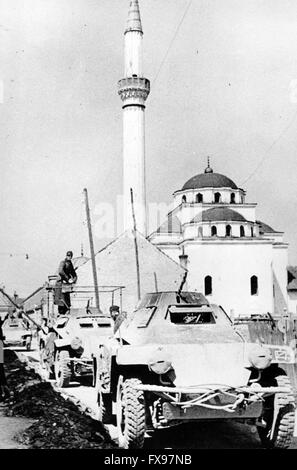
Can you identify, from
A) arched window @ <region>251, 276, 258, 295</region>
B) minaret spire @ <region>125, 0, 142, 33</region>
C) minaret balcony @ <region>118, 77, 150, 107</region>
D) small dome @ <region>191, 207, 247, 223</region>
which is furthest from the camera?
small dome @ <region>191, 207, 247, 223</region>

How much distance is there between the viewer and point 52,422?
24.8 ft

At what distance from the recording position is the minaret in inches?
1759

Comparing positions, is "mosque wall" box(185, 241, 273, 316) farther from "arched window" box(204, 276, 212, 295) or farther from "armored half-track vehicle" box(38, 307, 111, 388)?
"armored half-track vehicle" box(38, 307, 111, 388)

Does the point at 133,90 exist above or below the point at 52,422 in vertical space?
above

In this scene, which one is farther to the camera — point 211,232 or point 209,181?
point 209,181

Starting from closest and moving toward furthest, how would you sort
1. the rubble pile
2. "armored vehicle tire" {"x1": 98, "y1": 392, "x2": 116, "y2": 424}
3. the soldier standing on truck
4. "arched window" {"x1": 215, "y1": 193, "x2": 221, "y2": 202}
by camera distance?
the rubble pile < "armored vehicle tire" {"x1": 98, "y1": 392, "x2": 116, "y2": 424} < the soldier standing on truck < "arched window" {"x1": 215, "y1": 193, "x2": 221, "y2": 202}

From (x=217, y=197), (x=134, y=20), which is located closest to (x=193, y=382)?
(x=134, y=20)

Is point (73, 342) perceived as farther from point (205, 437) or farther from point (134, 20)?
point (134, 20)

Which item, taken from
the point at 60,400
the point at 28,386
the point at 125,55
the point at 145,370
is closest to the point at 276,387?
the point at 145,370

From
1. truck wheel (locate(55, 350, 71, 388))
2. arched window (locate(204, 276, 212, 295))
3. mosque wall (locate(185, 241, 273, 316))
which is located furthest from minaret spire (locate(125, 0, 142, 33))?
truck wheel (locate(55, 350, 71, 388))

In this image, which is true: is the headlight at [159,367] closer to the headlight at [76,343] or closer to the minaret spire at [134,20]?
the headlight at [76,343]

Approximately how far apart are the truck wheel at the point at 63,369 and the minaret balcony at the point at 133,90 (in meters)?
33.8

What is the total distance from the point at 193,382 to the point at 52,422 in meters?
1.67
